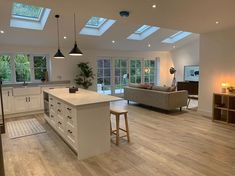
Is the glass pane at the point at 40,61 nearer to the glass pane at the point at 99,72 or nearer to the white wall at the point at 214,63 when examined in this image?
the glass pane at the point at 99,72

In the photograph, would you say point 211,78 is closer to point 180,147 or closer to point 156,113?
point 156,113

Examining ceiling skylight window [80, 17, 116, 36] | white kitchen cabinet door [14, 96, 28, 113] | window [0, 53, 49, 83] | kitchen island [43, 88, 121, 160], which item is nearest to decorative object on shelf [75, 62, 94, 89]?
window [0, 53, 49, 83]

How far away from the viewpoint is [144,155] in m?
3.19

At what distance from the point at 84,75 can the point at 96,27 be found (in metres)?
1.87

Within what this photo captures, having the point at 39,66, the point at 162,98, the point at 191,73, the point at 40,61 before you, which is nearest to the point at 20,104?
the point at 39,66

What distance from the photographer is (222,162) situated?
2.91 metres

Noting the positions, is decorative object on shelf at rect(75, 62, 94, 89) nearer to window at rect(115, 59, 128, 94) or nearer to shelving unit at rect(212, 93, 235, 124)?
window at rect(115, 59, 128, 94)

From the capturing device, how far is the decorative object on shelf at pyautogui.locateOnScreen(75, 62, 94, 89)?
23.5ft

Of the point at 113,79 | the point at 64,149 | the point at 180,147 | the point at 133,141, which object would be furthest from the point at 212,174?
the point at 113,79

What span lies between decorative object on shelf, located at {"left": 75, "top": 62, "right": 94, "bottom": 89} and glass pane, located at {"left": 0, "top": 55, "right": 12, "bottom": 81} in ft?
7.41

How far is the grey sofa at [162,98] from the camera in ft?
18.5

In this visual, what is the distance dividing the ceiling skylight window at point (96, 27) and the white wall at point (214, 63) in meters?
2.98

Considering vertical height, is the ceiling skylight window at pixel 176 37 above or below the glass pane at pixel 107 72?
above

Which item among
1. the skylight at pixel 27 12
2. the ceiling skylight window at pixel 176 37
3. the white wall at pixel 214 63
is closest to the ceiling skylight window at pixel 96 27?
the skylight at pixel 27 12
